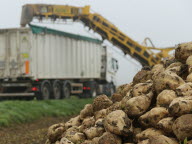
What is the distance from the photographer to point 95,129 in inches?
220

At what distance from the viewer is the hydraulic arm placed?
21766mm

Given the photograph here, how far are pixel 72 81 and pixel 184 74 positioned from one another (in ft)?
57.0

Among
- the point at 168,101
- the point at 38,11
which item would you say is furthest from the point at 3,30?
the point at 168,101

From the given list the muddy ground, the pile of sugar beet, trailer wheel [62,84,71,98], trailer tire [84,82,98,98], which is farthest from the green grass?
trailer tire [84,82,98,98]

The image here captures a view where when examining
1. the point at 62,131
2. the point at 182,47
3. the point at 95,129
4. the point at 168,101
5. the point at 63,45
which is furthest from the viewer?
the point at 63,45

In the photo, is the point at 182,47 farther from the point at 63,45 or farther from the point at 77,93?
the point at 77,93

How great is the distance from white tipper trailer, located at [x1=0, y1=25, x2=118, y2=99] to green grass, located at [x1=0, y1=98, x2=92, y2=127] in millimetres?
2387

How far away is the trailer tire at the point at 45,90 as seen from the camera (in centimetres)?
1917

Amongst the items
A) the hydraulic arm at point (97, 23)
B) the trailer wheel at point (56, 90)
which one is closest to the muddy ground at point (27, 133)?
the trailer wheel at point (56, 90)

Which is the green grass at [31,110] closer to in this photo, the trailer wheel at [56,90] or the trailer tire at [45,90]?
the trailer tire at [45,90]

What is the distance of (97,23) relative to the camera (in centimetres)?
2284

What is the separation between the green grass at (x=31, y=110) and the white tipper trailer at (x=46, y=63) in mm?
2387

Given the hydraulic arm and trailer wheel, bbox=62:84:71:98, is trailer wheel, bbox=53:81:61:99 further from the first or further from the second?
the hydraulic arm

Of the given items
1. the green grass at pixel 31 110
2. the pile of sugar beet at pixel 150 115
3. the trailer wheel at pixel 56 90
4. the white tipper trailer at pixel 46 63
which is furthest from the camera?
the trailer wheel at pixel 56 90
